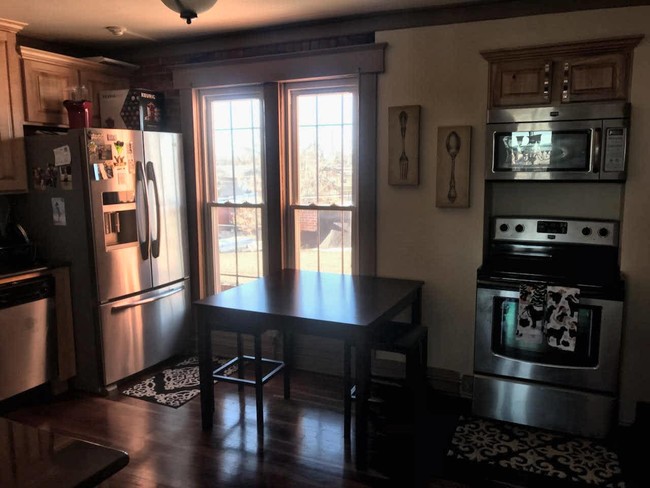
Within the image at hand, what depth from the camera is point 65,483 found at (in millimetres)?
951

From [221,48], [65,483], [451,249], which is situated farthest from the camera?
[221,48]

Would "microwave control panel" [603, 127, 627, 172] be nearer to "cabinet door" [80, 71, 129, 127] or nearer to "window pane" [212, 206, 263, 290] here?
"window pane" [212, 206, 263, 290]

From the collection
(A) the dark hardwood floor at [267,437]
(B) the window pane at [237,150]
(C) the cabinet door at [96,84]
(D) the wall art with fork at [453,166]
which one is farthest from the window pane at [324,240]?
(C) the cabinet door at [96,84]

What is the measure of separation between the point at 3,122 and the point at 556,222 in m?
3.56

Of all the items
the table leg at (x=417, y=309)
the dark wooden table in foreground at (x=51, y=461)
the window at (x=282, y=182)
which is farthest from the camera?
the window at (x=282, y=182)

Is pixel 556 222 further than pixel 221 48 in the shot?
No

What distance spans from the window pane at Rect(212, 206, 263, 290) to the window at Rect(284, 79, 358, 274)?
0.98 ft

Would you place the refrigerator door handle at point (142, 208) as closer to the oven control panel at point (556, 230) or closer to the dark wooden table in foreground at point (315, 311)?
the dark wooden table in foreground at point (315, 311)

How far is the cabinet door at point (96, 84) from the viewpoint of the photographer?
3.91 meters

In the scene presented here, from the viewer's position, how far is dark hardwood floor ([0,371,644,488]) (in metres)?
2.54

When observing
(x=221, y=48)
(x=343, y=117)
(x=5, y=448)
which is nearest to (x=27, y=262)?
(x=221, y=48)

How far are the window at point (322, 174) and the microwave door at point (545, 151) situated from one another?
3.26 feet

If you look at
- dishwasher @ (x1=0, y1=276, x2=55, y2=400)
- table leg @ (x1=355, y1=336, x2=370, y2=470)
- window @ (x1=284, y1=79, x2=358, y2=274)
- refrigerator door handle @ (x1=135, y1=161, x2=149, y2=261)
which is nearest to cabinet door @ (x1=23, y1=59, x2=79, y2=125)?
refrigerator door handle @ (x1=135, y1=161, x2=149, y2=261)

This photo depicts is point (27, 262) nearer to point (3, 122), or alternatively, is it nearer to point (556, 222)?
point (3, 122)
